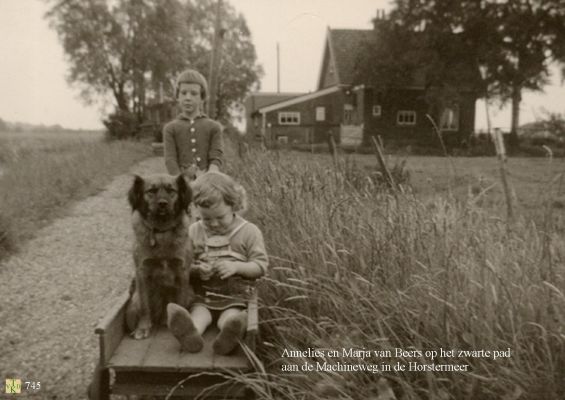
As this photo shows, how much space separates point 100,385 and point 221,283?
35.7 inches

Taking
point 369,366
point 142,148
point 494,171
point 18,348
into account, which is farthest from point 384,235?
point 142,148

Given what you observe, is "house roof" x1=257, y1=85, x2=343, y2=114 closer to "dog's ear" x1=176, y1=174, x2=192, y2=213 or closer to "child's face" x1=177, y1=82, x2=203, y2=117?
"child's face" x1=177, y1=82, x2=203, y2=117

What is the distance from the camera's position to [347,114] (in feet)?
140

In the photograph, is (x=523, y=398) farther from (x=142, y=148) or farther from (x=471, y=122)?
(x=471, y=122)

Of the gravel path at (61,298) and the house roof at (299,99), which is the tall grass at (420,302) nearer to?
the gravel path at (61,298)

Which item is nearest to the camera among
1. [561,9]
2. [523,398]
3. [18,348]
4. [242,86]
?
[523,398]

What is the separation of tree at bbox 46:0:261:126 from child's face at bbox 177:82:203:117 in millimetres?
32487

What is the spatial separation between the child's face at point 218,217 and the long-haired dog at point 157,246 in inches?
8.1

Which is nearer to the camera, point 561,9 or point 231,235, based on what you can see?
point 231,235

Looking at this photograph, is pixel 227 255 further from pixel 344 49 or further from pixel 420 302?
pixel 344 49

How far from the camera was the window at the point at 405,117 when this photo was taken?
1615 inches

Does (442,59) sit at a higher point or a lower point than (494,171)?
higher

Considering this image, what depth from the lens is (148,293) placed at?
351 centimetres

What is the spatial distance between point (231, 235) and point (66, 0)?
38.4 metres
